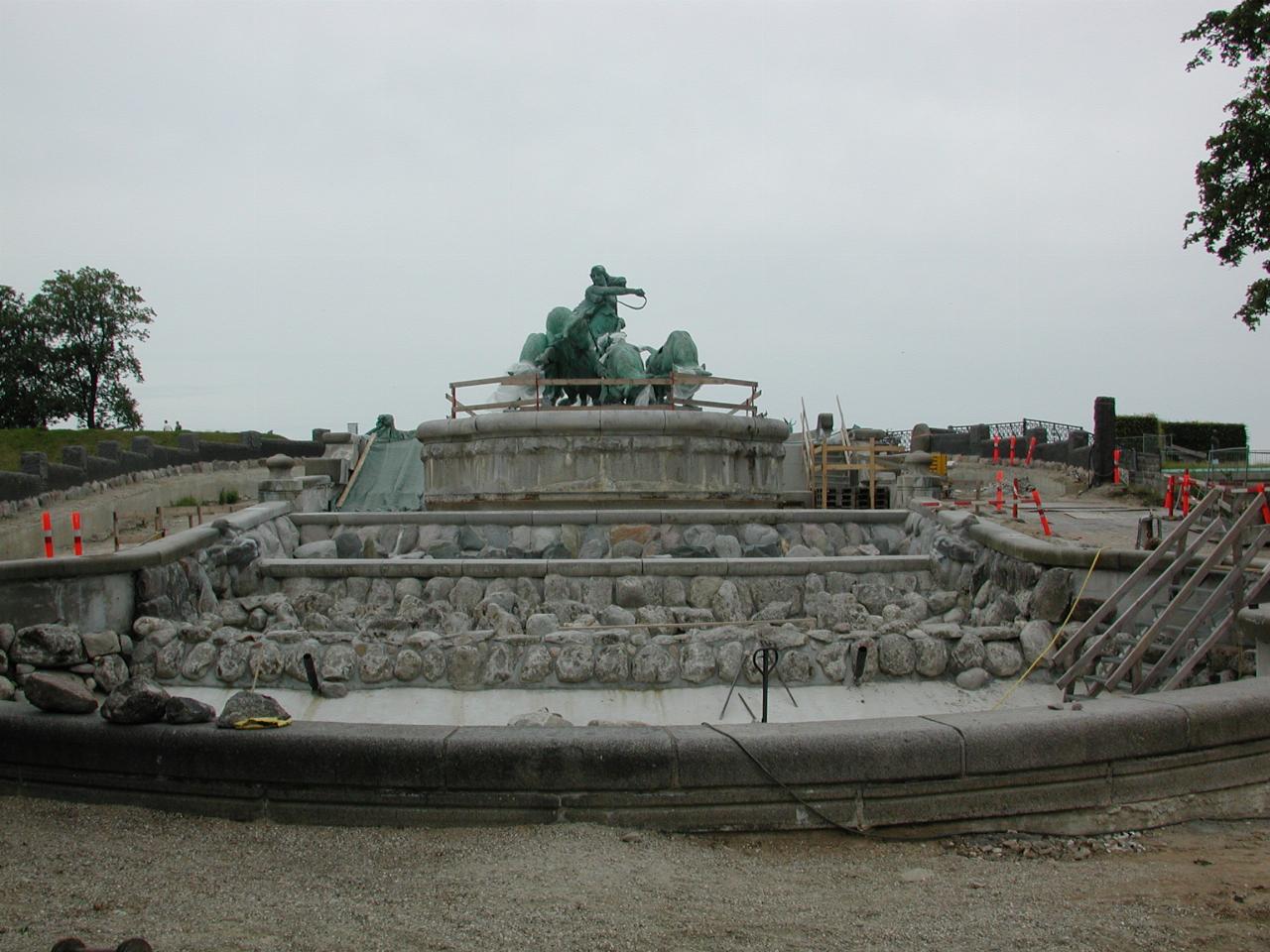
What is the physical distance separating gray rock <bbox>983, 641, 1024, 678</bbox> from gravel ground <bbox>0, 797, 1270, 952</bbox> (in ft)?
16.8

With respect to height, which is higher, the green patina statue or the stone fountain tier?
the green patina statue

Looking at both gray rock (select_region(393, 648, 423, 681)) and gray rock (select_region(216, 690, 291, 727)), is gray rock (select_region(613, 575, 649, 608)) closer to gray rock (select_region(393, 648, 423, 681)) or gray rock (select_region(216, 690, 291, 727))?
gray rock (select_region(393, 648, 423, 681))

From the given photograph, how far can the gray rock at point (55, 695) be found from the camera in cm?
520

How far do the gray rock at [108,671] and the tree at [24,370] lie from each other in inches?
1510

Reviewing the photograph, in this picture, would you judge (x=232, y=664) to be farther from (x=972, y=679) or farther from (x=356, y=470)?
(x=356, y=470)

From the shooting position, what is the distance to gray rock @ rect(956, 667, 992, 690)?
9.86 m

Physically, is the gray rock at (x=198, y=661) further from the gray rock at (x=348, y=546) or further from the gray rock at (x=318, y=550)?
the gray rock at (x=348, y=546)

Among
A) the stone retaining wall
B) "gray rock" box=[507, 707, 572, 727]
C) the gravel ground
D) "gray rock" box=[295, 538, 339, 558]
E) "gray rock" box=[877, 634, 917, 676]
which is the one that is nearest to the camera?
the gravel ground

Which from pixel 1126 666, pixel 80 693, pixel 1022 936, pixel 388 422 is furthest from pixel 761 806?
pixel 388 422

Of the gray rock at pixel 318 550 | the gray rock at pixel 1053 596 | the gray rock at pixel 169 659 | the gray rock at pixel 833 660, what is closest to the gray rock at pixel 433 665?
the gray rock at pixel 169 659

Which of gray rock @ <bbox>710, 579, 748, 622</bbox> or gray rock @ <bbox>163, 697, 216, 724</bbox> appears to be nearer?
gray rock @ <bbox>163, 697, 216, 724</bbox>

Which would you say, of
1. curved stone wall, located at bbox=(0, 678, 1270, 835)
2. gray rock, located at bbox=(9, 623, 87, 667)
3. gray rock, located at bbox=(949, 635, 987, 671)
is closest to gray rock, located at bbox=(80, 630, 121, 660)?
gray rock, located at bbox=(9, 623, 87, 667)

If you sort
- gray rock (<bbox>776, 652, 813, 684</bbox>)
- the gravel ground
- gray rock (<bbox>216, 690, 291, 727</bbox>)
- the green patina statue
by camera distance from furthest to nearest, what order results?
the green patina statue, gray rock (<bbox>776, 652, 813, 684</bbox>), gray rock (<bbox>216, 690, 291, 727</bbox>), the gravel ground

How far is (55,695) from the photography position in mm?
5199
